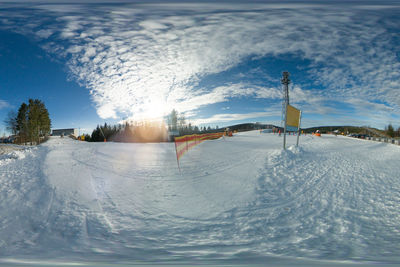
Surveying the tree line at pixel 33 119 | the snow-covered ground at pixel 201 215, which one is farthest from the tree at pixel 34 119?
the snow-covered ground at pixel 201 215

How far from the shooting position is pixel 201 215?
6.20 feet

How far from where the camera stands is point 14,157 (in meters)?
5.46

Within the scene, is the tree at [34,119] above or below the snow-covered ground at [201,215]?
above

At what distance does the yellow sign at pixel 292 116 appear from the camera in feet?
17.4

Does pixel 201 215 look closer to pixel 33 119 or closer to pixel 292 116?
pixel 33 119

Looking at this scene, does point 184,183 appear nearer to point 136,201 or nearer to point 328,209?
point 136,201

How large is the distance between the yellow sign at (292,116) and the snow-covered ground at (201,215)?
2107 millimetres

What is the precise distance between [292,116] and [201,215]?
5.08 metres

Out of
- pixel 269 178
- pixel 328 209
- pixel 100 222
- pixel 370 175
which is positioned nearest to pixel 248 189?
pixel 269 178

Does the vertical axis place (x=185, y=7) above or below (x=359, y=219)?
above

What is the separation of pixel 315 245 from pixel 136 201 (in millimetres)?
2151

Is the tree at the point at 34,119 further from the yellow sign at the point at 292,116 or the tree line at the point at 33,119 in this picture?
the yellow sign at the point at 292,116

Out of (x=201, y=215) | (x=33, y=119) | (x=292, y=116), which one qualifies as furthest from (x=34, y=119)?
(x=292, y=116)

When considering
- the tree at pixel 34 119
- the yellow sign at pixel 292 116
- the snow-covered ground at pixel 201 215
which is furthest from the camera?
the yellow sign at pixel 292 116
